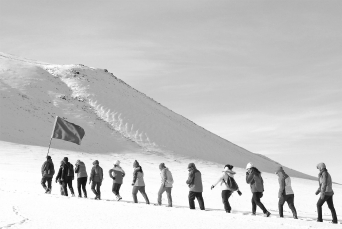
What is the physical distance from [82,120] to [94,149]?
1025 centimetres

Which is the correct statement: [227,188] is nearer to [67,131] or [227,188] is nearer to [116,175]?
[116,175]

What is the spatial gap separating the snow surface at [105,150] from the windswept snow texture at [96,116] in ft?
0.42

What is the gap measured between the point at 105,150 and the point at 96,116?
12.8 metres

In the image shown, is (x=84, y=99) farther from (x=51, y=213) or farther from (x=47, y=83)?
(x=51, y=213)

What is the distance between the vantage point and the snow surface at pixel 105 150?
11562 mm

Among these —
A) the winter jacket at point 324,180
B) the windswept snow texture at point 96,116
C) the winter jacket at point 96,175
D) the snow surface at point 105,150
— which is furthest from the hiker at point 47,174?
the windswept snow texture at point 96,116

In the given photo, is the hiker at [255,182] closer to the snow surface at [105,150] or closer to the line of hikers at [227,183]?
the line of hikers at [227,183]

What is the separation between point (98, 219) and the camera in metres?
11.1

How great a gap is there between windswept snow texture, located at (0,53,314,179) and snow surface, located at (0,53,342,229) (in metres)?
0.13

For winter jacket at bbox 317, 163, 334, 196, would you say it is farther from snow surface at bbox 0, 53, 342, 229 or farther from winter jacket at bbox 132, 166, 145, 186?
winter jacket at bbox 132, 166, 145, 186

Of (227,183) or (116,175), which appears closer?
(227,183)

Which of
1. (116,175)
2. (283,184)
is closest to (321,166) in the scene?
(283,184)

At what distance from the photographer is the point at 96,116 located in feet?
209

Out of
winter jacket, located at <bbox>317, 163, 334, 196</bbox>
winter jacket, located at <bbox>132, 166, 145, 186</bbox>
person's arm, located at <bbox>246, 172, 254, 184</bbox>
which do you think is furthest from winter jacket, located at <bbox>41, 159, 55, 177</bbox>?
winter jacket, located at <bbox>317, 163, 334, 196</bbox>
